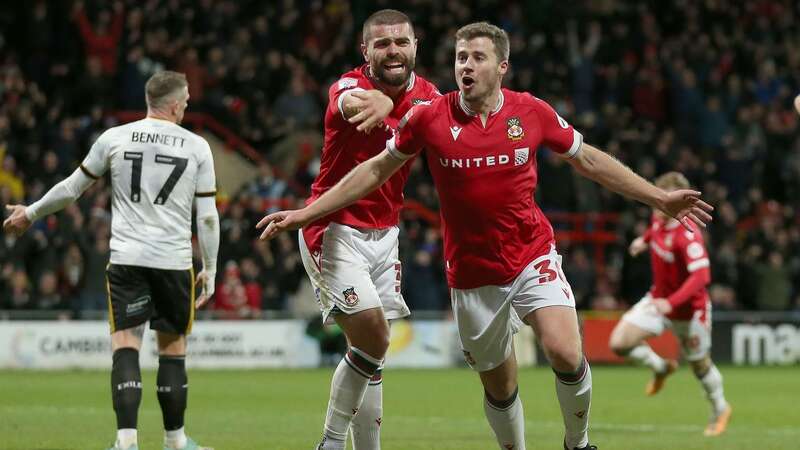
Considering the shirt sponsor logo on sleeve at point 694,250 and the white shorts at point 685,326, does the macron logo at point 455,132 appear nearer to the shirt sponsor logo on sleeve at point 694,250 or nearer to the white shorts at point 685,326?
the shirt sponsor logo on sleeve at point 694,250

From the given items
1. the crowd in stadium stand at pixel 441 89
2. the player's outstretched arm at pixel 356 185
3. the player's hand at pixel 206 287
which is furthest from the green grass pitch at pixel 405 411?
the player's outstretched arm at pixel 356 185

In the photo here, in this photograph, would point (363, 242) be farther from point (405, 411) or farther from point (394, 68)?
point (405, 411)

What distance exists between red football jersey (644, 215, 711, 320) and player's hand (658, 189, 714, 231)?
20.0 feet

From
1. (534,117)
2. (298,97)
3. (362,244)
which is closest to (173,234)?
(362,244)

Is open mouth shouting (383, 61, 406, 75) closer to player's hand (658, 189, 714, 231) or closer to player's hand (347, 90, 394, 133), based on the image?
player's hand (347, 90, 394, 133)

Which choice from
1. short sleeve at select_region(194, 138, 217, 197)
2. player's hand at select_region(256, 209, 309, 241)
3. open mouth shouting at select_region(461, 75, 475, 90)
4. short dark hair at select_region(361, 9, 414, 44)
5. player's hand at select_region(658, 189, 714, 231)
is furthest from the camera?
short sleeve at select_region(194, 138, 217, 197)

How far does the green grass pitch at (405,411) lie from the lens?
11.2 metres

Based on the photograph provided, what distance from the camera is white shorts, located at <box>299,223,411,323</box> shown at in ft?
26.0

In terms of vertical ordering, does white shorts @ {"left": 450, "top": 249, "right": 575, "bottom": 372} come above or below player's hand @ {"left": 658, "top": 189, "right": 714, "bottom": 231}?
below

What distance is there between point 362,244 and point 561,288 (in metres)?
1.23

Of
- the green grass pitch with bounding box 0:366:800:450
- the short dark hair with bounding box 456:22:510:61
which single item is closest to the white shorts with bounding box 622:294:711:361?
the green grass pitch with bounding box 0:366:800:450

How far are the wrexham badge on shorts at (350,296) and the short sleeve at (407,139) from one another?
2.95ft

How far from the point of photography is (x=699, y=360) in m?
13.4

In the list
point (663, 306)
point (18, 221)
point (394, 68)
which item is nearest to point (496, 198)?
point (394, 68)
